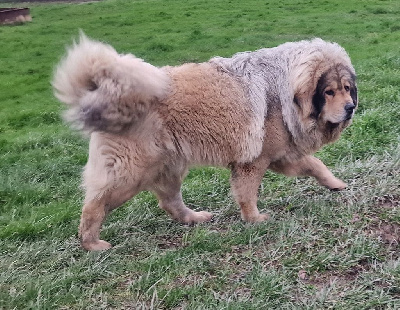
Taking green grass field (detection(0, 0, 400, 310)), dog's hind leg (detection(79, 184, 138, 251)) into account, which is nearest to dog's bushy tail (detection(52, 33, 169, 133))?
dog's hind leg (detection(79, 184, 138, 251))

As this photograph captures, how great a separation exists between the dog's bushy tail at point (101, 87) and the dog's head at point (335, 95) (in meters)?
1.57

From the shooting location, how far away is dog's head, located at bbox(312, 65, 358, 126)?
4.67 meters

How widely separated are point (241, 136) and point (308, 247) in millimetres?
1250

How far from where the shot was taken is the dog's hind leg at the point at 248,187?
488 centimetres

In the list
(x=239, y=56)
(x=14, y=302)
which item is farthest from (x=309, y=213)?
(x=14, y=302)

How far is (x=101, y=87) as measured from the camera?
4320 mm

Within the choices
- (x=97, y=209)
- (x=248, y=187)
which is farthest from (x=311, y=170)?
(x=97, y=209)

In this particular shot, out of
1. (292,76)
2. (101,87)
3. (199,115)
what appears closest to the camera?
(101,87)

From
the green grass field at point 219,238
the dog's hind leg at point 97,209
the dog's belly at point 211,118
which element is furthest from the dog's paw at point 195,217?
the dog's hind leg at point 97,209

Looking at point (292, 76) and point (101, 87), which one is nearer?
point (101, 87)

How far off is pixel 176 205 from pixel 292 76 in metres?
1.74

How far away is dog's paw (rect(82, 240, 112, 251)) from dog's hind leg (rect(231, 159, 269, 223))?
4.35ft

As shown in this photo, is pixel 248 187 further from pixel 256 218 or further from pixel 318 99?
pixel 318 99

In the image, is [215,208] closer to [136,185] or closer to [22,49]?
[136,185]
